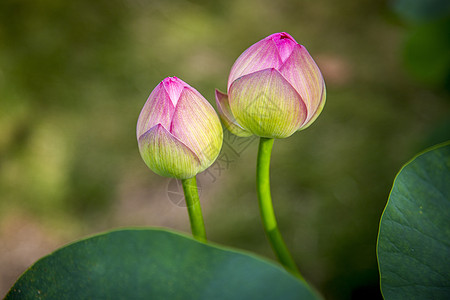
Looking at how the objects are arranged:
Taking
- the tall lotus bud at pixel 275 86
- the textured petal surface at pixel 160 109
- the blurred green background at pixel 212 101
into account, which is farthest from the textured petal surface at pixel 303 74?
the blurred green background at pixel 212 101

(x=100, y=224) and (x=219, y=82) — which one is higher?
(x=219, y=82)

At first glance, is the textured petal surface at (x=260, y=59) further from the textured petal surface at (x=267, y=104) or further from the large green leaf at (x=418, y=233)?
the large green leaf at (x=418, y=233)

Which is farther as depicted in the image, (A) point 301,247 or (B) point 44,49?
(B) point 44,49

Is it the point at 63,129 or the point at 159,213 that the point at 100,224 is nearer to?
the point at 159,213

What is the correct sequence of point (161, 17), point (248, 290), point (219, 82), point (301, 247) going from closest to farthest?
point (248, 290) < point (301, 247) < point (219, 82) < point (161, 17)

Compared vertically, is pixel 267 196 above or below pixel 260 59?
below

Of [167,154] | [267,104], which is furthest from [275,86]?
[167,154]

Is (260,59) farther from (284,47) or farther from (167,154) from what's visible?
(167,154)

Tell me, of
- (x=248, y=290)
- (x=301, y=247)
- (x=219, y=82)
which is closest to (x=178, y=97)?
(x=248, y=290)
